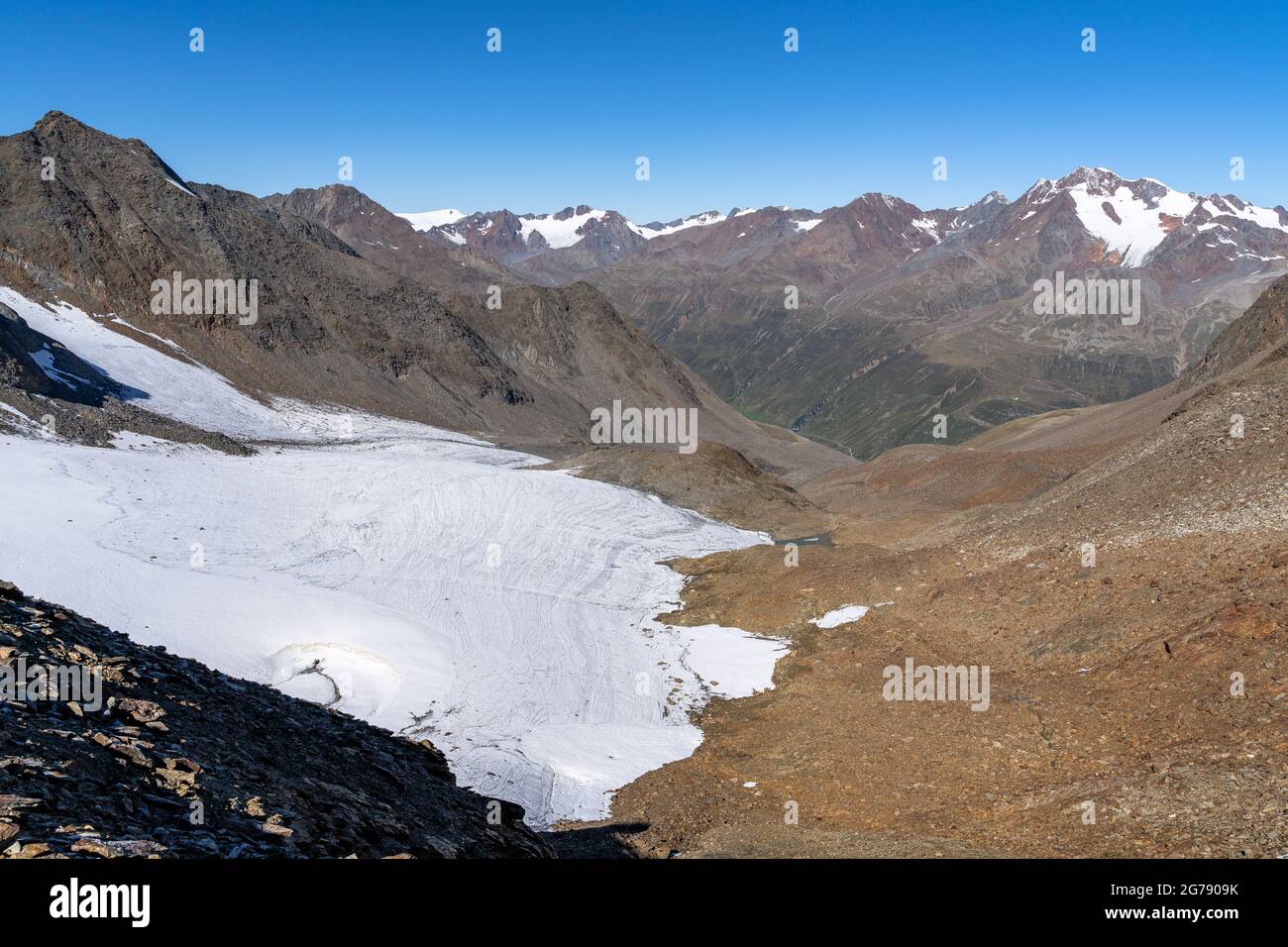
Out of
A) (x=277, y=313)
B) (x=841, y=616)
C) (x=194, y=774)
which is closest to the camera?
(x=194, y=774)

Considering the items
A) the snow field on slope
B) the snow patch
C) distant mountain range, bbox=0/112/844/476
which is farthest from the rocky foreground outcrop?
distant mountain range, bbox=0/112/844/476

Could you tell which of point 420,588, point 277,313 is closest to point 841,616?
point 420,588

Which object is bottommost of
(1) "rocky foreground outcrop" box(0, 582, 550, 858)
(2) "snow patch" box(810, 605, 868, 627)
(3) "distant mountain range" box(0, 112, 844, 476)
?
(1) "rocky foreground outcrop" box(0, 582, 550, 858)

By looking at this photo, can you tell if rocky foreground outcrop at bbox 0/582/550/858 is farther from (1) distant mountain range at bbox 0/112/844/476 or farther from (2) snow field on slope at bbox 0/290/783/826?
(1) distant mountain range at bbox 0/112/844/476

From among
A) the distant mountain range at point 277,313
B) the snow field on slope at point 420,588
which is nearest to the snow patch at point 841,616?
the snow field on slope at point 420,588

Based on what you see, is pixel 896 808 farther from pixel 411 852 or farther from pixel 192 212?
pixel 192 212

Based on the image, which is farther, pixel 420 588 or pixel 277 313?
pixel 277 313

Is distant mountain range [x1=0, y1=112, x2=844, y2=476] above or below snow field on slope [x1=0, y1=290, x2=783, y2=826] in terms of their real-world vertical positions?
above

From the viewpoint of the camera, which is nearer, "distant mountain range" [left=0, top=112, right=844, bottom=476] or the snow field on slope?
the snow field on slope

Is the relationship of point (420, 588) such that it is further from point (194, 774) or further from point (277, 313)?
point (277, 313)
